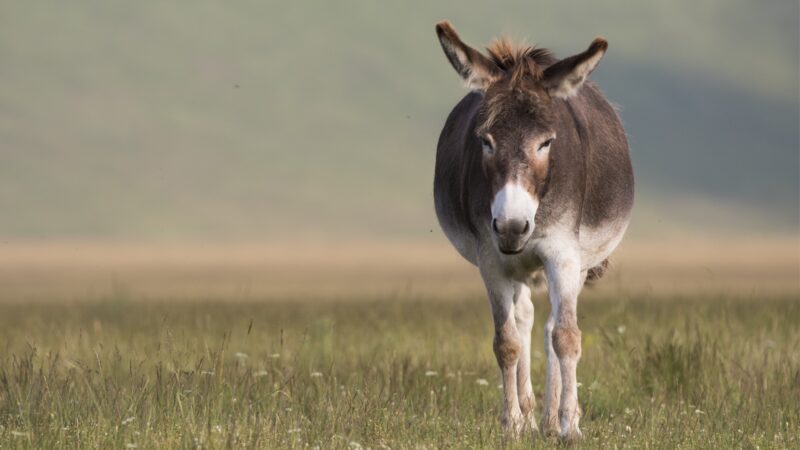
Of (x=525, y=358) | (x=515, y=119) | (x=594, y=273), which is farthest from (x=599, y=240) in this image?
(x=515, y=119)

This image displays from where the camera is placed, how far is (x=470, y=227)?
30.1ft

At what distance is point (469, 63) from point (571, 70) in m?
0.69

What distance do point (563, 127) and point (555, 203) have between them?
59cm

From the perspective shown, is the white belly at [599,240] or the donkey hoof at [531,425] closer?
the donkey hoof at [531,425]

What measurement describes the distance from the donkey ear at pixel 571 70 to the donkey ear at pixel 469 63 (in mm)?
388

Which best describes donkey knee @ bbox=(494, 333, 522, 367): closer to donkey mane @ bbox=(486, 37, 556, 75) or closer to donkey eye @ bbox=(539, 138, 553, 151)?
donkey eye @ bbox=(539, 138, 553, 151)

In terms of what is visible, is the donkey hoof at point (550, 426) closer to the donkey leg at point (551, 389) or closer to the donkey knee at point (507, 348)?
the donkey leg at point (551, 389)

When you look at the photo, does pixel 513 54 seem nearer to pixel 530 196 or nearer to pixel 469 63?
pixel 469 63

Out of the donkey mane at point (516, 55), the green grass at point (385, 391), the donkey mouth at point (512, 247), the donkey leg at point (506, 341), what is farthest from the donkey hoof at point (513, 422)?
the donkey mane at point (516, 55)

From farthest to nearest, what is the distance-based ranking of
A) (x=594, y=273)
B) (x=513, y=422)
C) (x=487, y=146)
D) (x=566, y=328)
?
(x=594, y=273)
(x=513, y=422)
(x=566, y=328)
(x=487, y=146)

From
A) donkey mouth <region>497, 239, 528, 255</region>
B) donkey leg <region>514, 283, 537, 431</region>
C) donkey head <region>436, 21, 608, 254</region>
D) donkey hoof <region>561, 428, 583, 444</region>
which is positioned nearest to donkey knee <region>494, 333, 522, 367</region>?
donkey leg <region>514, 283, 537, 431</region>

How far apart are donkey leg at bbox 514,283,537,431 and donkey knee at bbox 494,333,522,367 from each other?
0.84ft

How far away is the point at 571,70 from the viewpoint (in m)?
8.27

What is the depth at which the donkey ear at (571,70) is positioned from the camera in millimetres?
8180
